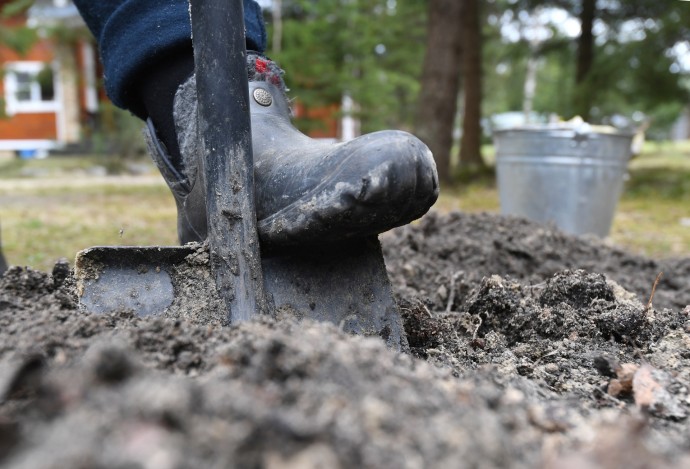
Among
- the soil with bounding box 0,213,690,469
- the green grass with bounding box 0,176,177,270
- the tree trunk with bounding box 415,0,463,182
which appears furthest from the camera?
the tree trunk with bounding box 415,0,463,182

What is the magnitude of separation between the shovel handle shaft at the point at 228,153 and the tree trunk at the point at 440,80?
5677 millimetres

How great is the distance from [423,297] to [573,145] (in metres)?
2.41

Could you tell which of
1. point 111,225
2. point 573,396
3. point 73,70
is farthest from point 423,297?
point 73,70

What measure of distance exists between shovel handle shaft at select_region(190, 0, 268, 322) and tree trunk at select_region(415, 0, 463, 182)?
223 inches

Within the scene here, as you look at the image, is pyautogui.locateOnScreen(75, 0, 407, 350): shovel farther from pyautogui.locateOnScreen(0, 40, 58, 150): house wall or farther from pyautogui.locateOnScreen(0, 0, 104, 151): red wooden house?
pyautogui.locateOnScreen(0, 40, 58, 150): house wall

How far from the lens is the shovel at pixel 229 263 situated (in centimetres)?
120

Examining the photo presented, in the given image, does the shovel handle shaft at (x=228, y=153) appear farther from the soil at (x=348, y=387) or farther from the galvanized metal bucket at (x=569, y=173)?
the galvanized metal bucket at (x=569, y=173)

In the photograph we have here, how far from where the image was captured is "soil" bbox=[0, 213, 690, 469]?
549 mm

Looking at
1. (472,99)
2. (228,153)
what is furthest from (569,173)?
(472,99)

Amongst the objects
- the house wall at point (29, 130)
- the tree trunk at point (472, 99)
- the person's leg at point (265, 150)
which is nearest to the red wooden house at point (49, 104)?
the house wall at point (29, 130)

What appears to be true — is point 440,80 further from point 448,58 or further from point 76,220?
point 76,220

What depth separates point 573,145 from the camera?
3.71m

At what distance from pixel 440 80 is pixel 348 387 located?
6552 mm

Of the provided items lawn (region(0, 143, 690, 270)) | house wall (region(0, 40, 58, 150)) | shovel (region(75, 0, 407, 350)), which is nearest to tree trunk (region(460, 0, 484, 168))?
lawn (region(0, 143, 690, 270))
